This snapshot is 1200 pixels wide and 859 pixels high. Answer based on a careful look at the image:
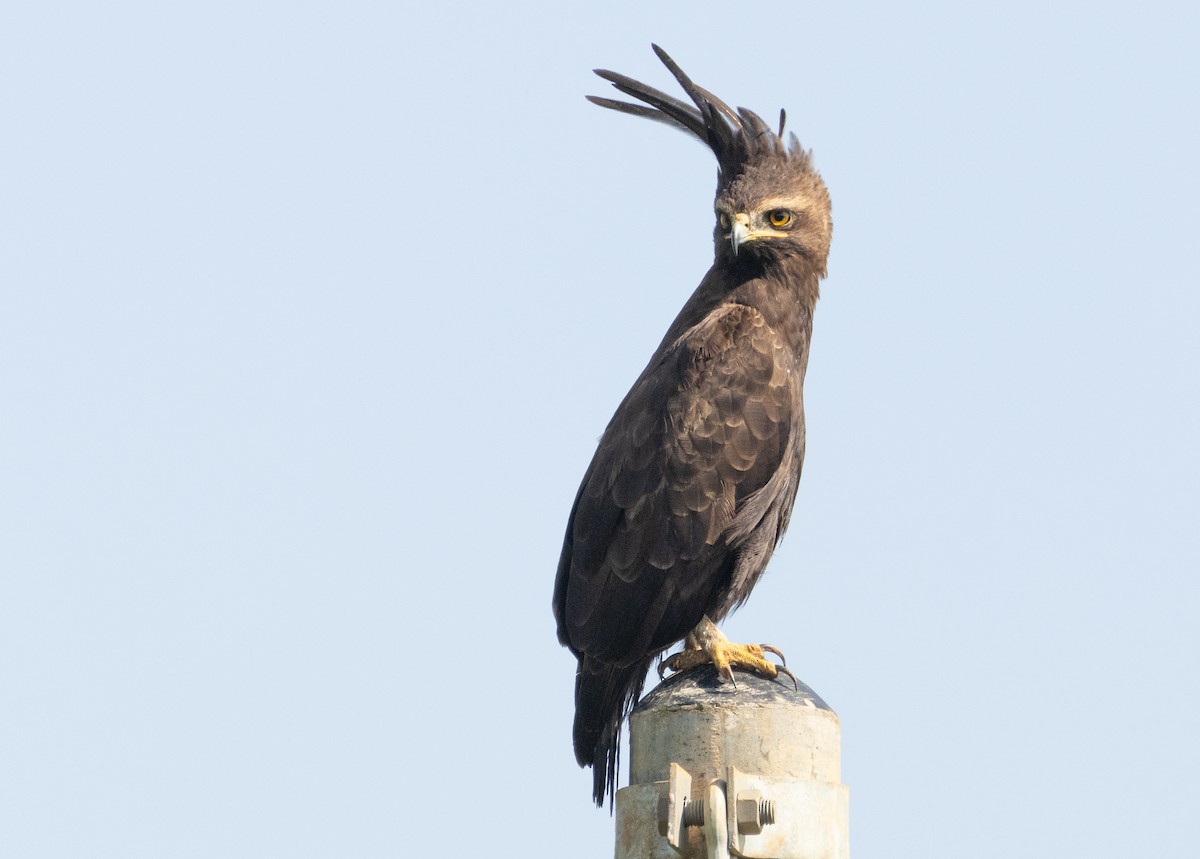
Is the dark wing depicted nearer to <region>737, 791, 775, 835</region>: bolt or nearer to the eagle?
the eagle

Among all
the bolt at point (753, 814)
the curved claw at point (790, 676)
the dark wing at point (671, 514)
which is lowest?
the bolt at point (753, 814)

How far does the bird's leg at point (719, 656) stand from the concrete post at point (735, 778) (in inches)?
9.5

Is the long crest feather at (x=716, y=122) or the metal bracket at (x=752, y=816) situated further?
the long crest feather at (x=716, y=122)

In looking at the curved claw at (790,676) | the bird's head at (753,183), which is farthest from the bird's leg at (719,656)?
the bird's head at (753,183)

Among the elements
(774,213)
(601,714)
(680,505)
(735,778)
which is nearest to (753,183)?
(774,213)

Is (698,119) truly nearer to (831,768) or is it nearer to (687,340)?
(687,340)

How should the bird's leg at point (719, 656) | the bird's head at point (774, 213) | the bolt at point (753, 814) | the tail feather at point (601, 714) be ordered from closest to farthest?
the bolt at point (753, 814)
the bird's leg at point (719, 656)
the tail feather at point (601, 714)
the bird's head at point (774, 213)

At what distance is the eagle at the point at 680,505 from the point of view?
731cm

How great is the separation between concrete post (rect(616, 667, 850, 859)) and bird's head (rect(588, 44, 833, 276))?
11.3 ft

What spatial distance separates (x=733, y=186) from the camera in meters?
8.39

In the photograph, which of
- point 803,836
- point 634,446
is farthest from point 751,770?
point 634,446

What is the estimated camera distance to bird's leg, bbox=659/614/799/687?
19.6 ft

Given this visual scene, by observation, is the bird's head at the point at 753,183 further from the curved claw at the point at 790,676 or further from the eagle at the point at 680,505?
the curved claw at the point at 790,676

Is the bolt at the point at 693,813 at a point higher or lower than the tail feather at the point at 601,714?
lower
